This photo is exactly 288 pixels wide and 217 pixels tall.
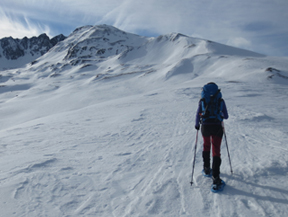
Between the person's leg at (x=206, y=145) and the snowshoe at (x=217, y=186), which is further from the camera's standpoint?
the person's leg at (x=206, y=145)

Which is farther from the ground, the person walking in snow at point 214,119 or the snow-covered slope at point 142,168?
the person walking in snow at point 214,119

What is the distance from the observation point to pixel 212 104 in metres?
4.82

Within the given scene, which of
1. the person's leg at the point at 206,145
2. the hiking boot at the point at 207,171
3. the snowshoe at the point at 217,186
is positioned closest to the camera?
the snowshoe at the point at 217,186

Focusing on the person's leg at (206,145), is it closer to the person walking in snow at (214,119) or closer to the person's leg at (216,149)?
the person walking in snow at (214,119)

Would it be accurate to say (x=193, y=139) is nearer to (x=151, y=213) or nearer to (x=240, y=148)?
(x=240, y=148)

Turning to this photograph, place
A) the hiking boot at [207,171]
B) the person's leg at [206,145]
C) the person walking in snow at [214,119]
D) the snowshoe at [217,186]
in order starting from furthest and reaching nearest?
1. the hiking boot at [207,171]
2. the person's leg at [206,145]
3. the person walking in snow at [214,119]
4. the snowshoe at [217,186]

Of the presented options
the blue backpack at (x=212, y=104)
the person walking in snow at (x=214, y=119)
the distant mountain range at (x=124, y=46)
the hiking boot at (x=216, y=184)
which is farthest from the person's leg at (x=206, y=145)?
the distant mountain range at (x=124, y=46)

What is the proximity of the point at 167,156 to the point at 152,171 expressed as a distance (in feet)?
4.06

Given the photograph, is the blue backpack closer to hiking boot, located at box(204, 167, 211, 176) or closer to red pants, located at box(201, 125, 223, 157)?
red pants, located at box(201, 125, 223, 157)

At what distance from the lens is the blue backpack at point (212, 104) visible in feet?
15.7

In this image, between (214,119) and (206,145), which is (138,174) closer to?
(206,145)

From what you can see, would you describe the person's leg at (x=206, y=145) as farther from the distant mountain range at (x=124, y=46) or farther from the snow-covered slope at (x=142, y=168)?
the distant mountain range at (x=124, y=46)

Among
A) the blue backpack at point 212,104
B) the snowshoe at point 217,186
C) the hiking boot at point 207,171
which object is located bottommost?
the snowshoe at point 217,186

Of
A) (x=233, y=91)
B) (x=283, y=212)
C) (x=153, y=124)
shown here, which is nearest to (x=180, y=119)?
(x=153, y=124)
